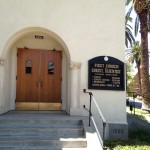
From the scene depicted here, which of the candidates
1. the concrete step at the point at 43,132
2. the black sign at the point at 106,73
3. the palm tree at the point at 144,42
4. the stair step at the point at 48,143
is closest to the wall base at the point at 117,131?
the black sign at the point at 106,73

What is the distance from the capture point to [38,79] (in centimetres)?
1084

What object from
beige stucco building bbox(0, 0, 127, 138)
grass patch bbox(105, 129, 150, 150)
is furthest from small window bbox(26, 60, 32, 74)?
grass patch bbox(105, 129, 150, 150)

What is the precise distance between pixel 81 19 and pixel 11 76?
141 inches

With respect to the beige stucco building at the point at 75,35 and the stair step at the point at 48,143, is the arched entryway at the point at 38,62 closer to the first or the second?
the beige stucco building at the point at 75,35

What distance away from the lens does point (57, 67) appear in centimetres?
1102

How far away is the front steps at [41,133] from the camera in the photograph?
7.33m

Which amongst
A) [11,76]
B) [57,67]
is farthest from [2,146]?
[57,67]

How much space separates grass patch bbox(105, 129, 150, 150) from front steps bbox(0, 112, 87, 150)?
1.16 m

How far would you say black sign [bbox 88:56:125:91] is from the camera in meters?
9.79

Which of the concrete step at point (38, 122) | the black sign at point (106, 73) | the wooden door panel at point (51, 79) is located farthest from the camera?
the wooden door panel at point (51, 79)

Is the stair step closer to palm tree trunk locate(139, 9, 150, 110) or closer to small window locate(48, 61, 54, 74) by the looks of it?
small window locate(48, 61, 54, 74)

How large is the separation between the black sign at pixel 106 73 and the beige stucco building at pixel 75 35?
0.55 ft

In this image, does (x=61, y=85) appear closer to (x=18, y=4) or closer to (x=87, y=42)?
(x=87, y=42)

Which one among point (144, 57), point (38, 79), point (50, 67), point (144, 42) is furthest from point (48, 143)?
point (144, 42)
